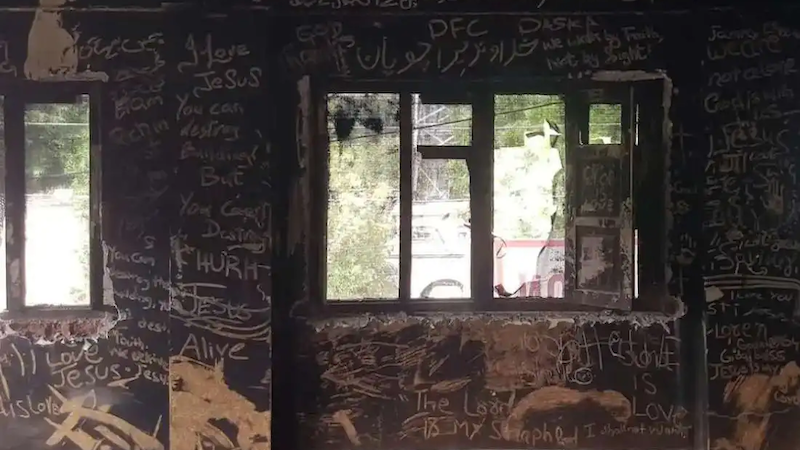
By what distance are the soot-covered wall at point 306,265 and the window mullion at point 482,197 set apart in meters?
0.19

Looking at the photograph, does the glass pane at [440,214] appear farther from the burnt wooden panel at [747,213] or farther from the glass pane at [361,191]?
the burnt wooden panel at [747,213]

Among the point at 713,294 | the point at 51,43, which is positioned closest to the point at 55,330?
the point at 51,43

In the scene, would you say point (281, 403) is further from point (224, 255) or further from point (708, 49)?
point (708, 49)

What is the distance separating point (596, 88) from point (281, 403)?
7.84 feet

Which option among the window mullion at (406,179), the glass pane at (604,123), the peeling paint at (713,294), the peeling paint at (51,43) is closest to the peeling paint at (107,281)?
the peeling paint at (51,43)

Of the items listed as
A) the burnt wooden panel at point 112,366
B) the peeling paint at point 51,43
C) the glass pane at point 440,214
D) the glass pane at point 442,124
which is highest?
the peeling paint at point 51,43

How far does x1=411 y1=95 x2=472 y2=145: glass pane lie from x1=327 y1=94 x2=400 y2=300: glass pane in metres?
0.12

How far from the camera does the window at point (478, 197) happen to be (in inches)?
157

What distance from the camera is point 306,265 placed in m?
3.95

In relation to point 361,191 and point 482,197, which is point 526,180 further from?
point 361,191

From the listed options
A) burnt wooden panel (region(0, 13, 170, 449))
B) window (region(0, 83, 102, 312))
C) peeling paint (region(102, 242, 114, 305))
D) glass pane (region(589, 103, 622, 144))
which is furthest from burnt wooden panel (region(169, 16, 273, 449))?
glass pane (region(589, 103, 622, 144))

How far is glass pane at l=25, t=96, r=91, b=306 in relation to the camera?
3.93 metres

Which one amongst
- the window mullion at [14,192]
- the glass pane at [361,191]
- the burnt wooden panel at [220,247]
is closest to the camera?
the burnt wooden panel at [220,247]

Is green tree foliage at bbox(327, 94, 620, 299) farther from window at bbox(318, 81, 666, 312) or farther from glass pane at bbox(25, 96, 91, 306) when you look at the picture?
glass pane at bbox(25, 96, 91, 306)
